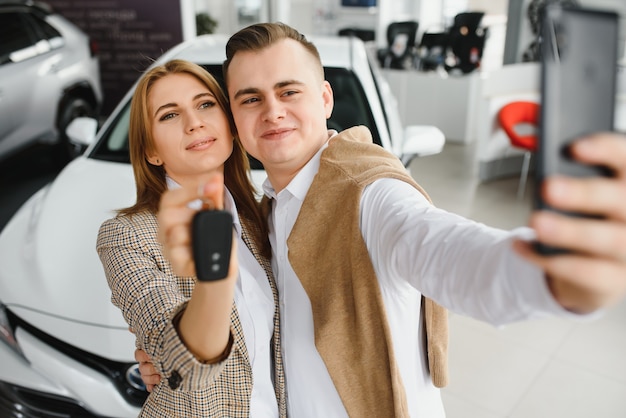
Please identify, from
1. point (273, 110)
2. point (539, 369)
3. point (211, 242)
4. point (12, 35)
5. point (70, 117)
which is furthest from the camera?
point (70, 117)

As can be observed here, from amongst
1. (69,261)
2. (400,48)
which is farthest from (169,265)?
(400,48)

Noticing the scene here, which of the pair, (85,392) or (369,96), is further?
(369,96)

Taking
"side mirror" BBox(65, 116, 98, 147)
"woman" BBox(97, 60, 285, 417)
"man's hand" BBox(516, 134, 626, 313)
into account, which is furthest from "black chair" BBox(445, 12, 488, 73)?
"man's hand" BBox(516, 134, 626, 313)

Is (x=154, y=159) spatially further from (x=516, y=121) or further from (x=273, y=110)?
(x=516, y=121)

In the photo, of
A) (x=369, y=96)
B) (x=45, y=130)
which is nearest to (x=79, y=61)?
(x=45, y=130)

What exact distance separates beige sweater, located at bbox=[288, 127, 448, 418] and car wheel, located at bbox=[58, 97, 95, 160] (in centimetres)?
419

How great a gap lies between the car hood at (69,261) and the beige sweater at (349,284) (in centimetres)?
77

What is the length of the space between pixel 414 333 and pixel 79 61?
15.8 feet

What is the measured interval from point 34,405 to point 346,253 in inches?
50.2

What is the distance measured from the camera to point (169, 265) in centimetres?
97

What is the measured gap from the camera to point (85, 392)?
5.12ft

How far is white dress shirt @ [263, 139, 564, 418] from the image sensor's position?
0.57 metres

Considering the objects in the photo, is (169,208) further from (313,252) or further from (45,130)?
(45,130)

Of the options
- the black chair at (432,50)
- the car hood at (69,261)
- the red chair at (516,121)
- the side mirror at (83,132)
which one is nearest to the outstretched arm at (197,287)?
the car hood at (69,261)
